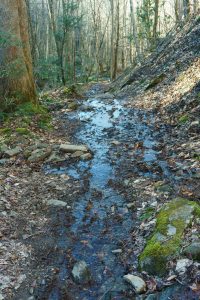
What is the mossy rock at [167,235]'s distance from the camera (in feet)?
12.8

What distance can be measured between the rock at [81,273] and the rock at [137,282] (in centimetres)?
46

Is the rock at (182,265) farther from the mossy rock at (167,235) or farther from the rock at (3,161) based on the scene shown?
the rock at (3,161)

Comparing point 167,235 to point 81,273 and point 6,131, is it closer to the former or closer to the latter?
point 81,273

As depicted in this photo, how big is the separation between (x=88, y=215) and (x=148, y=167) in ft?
6.22

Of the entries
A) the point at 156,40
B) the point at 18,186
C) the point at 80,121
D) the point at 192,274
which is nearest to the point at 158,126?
the point at 80,121


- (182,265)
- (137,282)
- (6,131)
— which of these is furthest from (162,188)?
(6,131)

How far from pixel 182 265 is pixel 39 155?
441 centimetres

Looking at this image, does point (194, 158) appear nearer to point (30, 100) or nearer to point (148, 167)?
point (148, 167)

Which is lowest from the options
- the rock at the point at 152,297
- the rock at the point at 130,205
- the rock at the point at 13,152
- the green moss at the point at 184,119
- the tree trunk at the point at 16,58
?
the rock at the point at 152,297

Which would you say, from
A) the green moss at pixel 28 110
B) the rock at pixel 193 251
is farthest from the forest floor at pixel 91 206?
the green moss at pixel 28 110

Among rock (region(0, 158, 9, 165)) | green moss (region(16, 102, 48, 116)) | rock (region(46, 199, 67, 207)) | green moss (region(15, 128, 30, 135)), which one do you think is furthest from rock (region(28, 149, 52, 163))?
green moss (region(16, 102, 48, 116))

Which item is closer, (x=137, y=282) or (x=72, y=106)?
(x=137, y=282)

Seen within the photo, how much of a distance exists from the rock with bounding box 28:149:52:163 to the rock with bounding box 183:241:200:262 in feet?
13.9

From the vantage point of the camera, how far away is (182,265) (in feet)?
12.3
